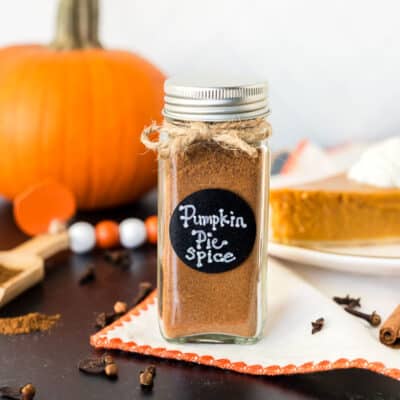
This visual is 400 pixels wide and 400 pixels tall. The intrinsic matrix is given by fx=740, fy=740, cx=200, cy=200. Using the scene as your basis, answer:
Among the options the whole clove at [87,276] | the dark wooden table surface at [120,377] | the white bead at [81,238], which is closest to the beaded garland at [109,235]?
the white bead at [81,238]

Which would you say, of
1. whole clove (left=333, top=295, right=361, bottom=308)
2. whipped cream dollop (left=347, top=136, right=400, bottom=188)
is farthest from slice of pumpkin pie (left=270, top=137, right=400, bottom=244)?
whole clove (left=333, top=295, right=361, bottom=308)

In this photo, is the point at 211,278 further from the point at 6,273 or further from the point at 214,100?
the point at 6,273

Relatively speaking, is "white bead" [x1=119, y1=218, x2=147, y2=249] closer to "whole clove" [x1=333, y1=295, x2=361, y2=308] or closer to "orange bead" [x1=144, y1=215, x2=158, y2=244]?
"orange bead" [x1=144, y1=215, x2=158, y2=244]

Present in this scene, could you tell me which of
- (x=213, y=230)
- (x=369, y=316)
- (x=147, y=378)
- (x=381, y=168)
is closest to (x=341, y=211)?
(x=381, y=168)

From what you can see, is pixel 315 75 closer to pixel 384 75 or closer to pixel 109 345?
pixel 384 75

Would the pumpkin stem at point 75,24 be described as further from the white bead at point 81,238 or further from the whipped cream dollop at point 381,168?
the whipped cream dollop at point 381,168

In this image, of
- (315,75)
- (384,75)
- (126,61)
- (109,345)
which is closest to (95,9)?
(126,61)
